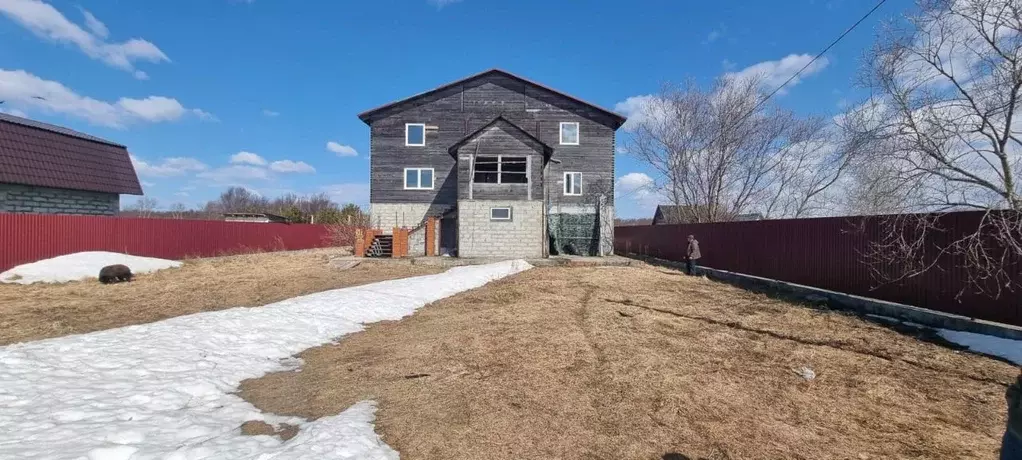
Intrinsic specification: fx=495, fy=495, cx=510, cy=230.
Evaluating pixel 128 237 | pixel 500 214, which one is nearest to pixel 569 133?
pixel 500 214

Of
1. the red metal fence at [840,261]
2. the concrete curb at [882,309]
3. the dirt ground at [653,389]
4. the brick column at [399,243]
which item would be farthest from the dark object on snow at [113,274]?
the red metal fence at [840,261]

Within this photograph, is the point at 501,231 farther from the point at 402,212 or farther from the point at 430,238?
the point at 402,212

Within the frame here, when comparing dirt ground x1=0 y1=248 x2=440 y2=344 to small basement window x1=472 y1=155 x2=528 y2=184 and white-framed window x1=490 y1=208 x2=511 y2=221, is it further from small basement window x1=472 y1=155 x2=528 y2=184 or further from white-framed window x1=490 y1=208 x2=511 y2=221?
small basement window x1=472 y1=155 x2=528 y2=184

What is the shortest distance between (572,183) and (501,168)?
6115mm

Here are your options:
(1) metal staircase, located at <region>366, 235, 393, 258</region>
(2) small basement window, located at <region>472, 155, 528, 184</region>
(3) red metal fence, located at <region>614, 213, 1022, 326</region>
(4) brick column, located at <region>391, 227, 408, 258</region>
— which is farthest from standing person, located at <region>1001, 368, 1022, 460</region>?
(1) metal staircase, located at <region>366, 235, 393, 258</region>

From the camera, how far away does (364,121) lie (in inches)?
1129

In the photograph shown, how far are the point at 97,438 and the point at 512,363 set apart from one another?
153 inches

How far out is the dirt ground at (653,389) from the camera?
380 centimetres

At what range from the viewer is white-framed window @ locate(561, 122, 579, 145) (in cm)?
2872

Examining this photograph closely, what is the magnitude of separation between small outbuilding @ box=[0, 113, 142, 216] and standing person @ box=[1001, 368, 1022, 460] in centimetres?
2738

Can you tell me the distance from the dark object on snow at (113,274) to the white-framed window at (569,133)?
2107 cm

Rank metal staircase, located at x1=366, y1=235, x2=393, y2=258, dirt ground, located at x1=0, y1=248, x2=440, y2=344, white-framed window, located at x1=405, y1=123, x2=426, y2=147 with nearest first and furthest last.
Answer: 1. dirt ground, located at x1=0, y1=248, x2=440, y2=344
2. metal staircase, located at x1=366, y1=235, x2=393, y2=258
3. white-framed window, located at x1=405, y1=123, x2=426, y2=147

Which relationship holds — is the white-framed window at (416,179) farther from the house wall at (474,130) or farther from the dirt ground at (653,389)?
the dirt ground at (653,389)

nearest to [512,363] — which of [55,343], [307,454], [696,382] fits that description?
[696,382]
